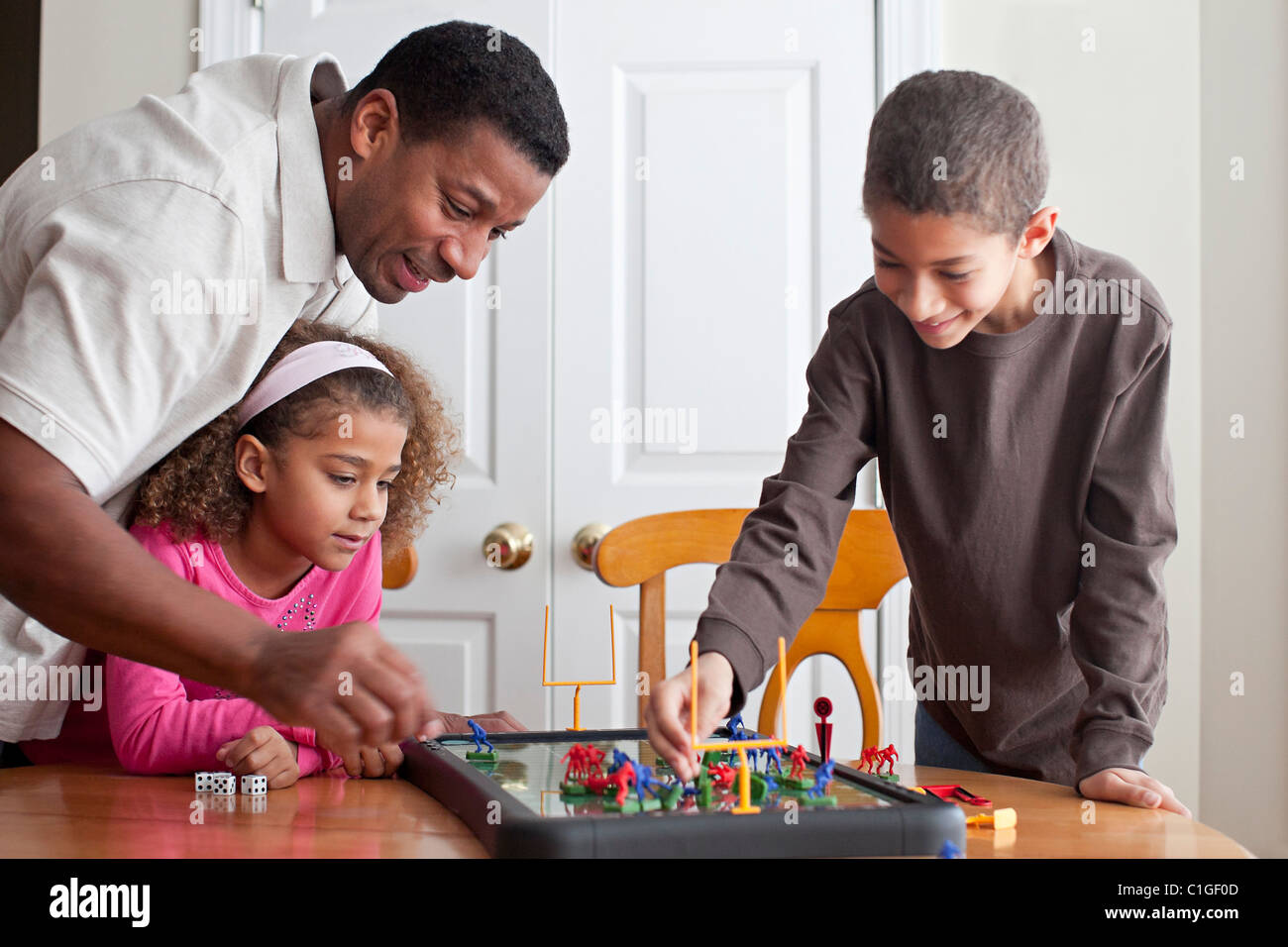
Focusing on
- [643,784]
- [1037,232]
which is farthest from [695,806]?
[1037,232]

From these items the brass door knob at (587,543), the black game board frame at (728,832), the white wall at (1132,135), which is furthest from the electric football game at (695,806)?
the white wall at (1132,135)

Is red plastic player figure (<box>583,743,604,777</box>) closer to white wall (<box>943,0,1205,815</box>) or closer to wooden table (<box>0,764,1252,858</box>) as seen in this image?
wooden table (<box>0,764,1252,858</box>)

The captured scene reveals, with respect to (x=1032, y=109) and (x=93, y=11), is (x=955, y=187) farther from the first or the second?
(x=93, y=11)

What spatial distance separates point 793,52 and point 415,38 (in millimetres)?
1043

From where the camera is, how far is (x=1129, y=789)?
898mm

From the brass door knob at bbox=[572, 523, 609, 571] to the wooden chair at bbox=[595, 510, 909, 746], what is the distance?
0.48 m

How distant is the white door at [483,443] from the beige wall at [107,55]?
1.05 feet

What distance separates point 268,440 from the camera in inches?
47.9

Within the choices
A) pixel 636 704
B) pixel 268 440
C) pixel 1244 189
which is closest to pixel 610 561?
pixel 268 440

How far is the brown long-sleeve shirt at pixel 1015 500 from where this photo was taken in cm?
103

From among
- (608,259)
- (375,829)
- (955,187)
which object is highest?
(608,259)

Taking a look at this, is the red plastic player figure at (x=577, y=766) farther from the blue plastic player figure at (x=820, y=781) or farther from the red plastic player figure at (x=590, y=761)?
the blue plastic player figure at (x=820, y=781)

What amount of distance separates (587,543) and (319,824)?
1.22 metres

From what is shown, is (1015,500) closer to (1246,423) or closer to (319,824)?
(319,824)
